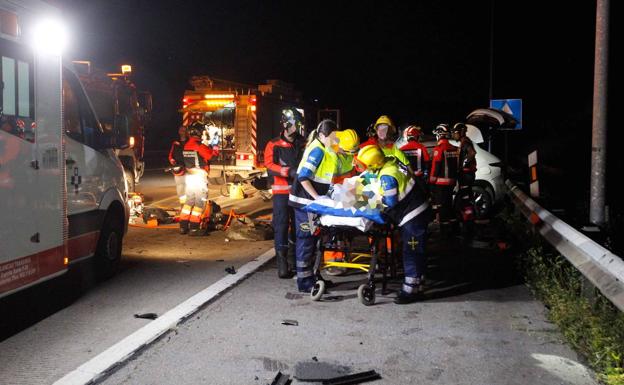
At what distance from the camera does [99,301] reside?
22.2 ft

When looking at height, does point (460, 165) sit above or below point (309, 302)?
above

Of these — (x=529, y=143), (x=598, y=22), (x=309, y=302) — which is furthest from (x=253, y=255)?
(x=529, y=143)

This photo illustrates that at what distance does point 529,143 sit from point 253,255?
2804 centimetres

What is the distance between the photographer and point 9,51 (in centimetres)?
559

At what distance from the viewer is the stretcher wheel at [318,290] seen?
6.70m

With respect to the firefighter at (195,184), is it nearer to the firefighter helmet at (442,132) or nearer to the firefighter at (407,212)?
the firefighter helmet at (442,132)

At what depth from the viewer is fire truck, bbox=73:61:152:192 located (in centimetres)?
1479

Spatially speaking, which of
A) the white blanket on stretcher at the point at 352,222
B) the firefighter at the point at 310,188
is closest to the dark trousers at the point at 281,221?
the firefighter at the point at 310,188

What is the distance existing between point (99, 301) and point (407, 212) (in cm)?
317

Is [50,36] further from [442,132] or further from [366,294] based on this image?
[442,132]

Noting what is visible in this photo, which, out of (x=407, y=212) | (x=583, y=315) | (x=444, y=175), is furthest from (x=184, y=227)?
(x=583, y=315)

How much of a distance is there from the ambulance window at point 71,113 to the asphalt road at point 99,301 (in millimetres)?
1654

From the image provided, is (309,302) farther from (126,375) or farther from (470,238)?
(470,238)

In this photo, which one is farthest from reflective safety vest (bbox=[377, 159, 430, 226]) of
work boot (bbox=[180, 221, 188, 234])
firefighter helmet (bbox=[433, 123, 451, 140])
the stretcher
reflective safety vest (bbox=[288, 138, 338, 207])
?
work boot (bbox=[180, 221, 188, 234])
